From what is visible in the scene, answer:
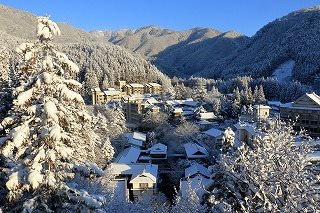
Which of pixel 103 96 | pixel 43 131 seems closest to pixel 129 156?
pixel 43 131

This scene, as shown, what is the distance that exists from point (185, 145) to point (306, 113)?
15.3m

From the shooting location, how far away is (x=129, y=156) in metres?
45.5

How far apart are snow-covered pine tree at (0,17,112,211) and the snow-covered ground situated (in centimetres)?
13530

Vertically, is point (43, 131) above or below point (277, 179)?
above

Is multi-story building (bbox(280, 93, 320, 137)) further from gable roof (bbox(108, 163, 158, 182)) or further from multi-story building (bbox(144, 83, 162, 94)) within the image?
multi-story building (bbox(144, 83, 162, 94))

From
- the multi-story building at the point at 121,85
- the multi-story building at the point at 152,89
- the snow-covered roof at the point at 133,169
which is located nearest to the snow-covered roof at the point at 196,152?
the snow-covered roof at the point at 133,169

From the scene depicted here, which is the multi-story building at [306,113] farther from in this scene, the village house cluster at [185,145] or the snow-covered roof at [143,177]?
the snow-covered roof at [143,177]

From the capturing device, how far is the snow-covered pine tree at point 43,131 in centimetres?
930

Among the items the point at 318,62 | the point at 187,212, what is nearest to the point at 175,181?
the point at 187,212

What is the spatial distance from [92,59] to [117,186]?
100740 millimetres

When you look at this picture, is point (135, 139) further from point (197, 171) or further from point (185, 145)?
point (197, 171)

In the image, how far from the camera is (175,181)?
42031mm

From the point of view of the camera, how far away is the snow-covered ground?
140 m

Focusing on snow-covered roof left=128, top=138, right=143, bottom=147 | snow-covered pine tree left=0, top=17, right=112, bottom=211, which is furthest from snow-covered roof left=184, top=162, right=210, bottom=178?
snow-covered pine tree left=0, top=17, right=112, bottom=211
